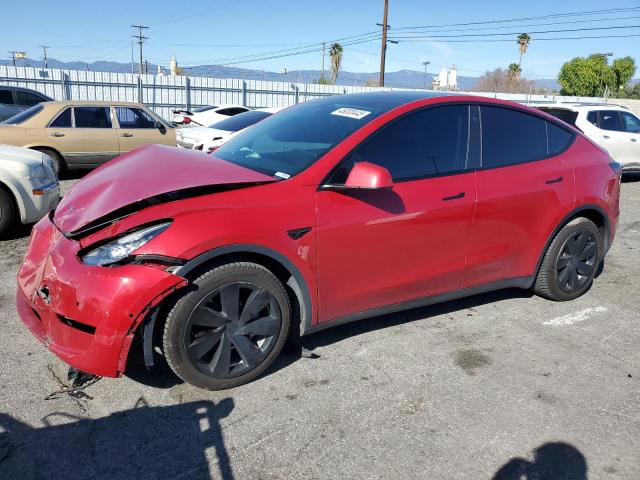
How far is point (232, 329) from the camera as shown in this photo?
111 inches

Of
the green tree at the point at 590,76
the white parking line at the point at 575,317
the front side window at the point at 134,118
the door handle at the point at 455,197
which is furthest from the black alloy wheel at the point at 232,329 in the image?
the green tree at the point at 590,76

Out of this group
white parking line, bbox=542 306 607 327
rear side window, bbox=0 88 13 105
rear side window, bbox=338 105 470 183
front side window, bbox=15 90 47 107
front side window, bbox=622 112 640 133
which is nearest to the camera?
rear side window, bbox=338 105 470 183

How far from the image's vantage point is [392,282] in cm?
331

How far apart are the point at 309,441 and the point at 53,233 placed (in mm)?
1805

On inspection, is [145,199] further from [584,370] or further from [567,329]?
[567,329]

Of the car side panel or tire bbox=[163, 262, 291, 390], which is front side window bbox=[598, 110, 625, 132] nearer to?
the car side panel

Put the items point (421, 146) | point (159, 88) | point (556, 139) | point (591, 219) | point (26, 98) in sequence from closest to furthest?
point (421, 146) → point (556, 139) → point (591, 219) → point (26, 98) → point (159, 88)

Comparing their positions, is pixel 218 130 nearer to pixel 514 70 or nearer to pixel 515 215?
pixel 515 215

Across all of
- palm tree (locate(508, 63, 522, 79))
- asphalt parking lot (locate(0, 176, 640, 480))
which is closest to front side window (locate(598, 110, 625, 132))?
asphalt parking lot (locate(0, 176, 640, 480))

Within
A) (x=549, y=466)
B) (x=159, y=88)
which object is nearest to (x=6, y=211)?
(x=549, y=466)

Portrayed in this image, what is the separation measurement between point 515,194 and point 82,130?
8.47m

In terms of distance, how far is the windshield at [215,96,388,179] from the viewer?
10.5ft

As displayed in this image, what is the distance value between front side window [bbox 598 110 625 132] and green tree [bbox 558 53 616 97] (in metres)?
48.6

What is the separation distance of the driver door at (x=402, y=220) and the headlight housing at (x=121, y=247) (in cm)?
92
